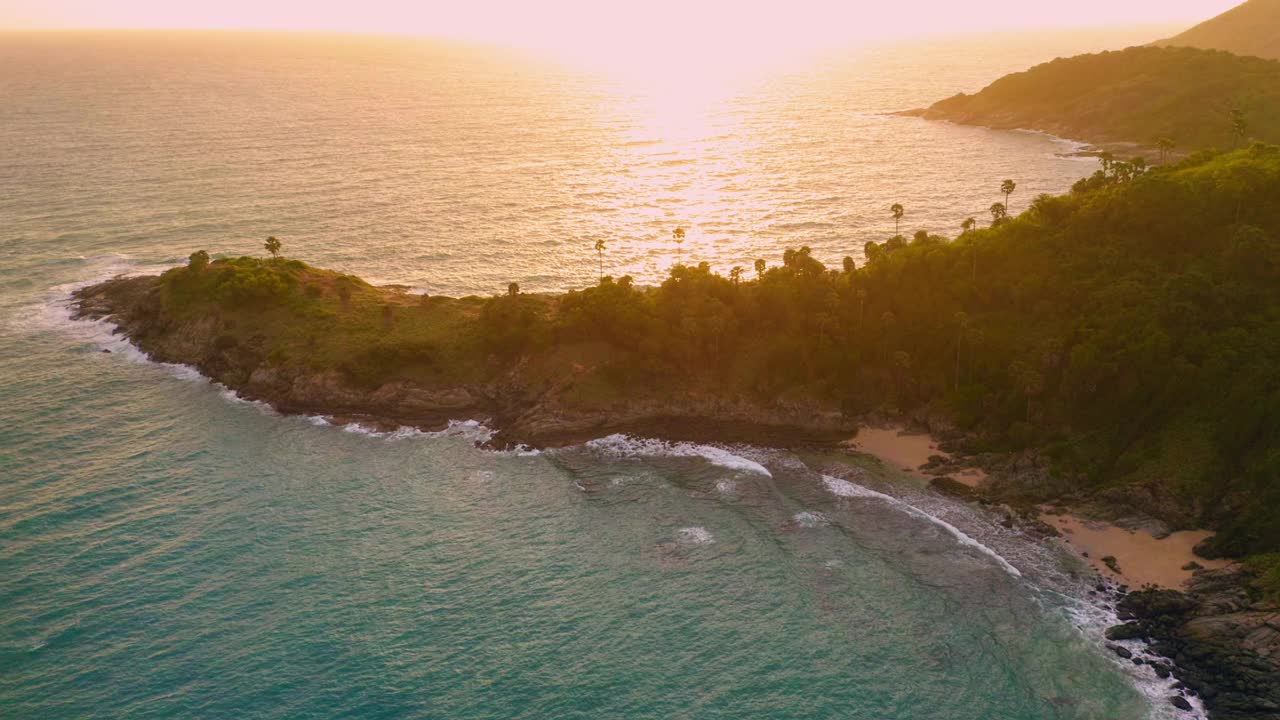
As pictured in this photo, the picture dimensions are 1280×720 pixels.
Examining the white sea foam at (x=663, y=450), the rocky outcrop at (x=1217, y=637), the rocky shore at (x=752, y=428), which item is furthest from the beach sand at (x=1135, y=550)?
the white sea foam at (x=663, y=450)

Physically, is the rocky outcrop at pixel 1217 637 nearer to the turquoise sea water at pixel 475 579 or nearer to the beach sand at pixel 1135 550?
the beach sand at pixel 1135 550

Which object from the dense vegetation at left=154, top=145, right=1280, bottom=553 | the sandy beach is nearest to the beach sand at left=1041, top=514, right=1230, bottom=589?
the sandy beach


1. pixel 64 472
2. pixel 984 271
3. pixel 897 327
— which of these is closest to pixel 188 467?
pixel 64 472

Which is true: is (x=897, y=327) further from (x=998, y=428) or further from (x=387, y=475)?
(x=387, y=475)

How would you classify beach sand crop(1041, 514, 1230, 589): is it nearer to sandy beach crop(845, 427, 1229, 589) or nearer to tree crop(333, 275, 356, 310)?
sandy beach crop(845, 427, 1229, 589)

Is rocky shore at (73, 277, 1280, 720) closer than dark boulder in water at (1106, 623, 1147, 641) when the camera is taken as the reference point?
Yes
